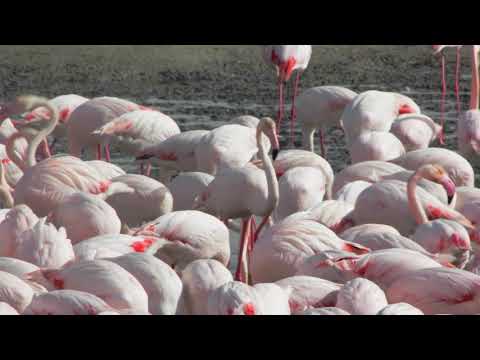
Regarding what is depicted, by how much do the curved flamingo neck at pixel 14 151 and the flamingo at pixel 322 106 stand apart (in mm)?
1897

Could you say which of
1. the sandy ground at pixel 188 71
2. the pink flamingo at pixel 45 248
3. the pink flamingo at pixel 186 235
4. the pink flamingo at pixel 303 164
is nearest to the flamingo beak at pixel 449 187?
the pink flamingo at pixel 303 164

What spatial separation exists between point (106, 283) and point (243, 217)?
1703 mm

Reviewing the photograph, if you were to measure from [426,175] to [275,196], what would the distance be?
69cm

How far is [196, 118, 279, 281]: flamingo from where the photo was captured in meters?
4.21

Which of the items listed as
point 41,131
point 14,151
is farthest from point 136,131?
point 14,151

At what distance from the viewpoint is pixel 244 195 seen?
169 inches

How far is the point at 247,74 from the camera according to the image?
9.51 metres

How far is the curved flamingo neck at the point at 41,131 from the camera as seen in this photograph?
5.06 metres

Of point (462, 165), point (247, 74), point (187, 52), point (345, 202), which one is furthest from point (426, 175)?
point (187, 52)

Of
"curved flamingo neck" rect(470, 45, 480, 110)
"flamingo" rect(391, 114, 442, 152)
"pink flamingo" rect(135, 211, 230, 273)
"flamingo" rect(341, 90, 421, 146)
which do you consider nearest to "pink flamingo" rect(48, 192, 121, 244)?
"pink flamingo" rect(135, 211, 230, 273)

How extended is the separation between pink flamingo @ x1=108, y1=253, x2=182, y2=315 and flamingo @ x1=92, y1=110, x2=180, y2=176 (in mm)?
2528

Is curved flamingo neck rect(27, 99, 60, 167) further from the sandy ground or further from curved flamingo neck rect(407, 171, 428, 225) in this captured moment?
the sandy ground

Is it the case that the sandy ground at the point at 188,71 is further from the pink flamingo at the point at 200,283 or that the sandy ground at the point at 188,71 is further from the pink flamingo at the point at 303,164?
the pink flamingo at the point at 200,283
